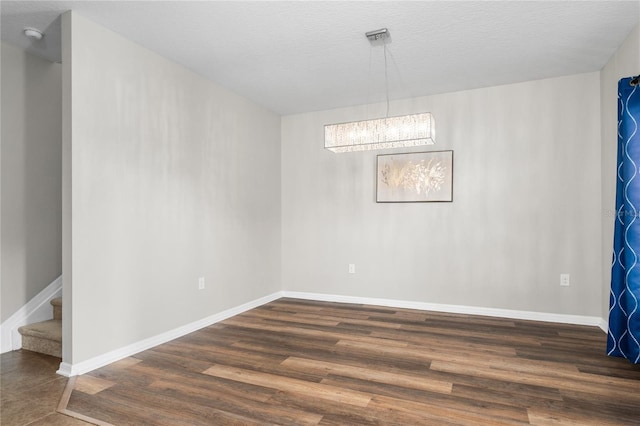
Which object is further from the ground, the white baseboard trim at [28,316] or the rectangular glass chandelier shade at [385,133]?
the rectangular glass chandelier shade at [385,133]

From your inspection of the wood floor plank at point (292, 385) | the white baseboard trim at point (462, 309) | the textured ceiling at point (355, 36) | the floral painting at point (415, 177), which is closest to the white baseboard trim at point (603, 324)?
the white baseboard trim at point (462, 309)

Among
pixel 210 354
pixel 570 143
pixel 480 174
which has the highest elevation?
pixel 570 143

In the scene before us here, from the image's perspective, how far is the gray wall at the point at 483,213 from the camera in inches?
150

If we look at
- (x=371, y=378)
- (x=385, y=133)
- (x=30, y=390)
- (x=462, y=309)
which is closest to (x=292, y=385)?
(x=371, y=378)

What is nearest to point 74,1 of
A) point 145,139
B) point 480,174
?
point 145,139

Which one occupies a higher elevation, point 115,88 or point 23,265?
point 115,88

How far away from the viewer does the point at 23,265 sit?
3.22 meters

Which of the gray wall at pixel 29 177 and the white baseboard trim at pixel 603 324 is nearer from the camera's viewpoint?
the gray wall at pixel 29 177

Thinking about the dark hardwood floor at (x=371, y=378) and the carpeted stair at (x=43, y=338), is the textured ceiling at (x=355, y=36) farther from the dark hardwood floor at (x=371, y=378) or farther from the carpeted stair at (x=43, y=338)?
the dark hardwood floor at (x=371, y=378)

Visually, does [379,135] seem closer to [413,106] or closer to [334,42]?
[334,42]

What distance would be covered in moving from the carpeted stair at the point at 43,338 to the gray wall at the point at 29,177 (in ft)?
0.71

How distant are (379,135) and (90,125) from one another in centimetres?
209

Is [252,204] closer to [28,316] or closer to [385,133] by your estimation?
[385,133]

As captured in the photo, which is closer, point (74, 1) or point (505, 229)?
point (74, 1)
